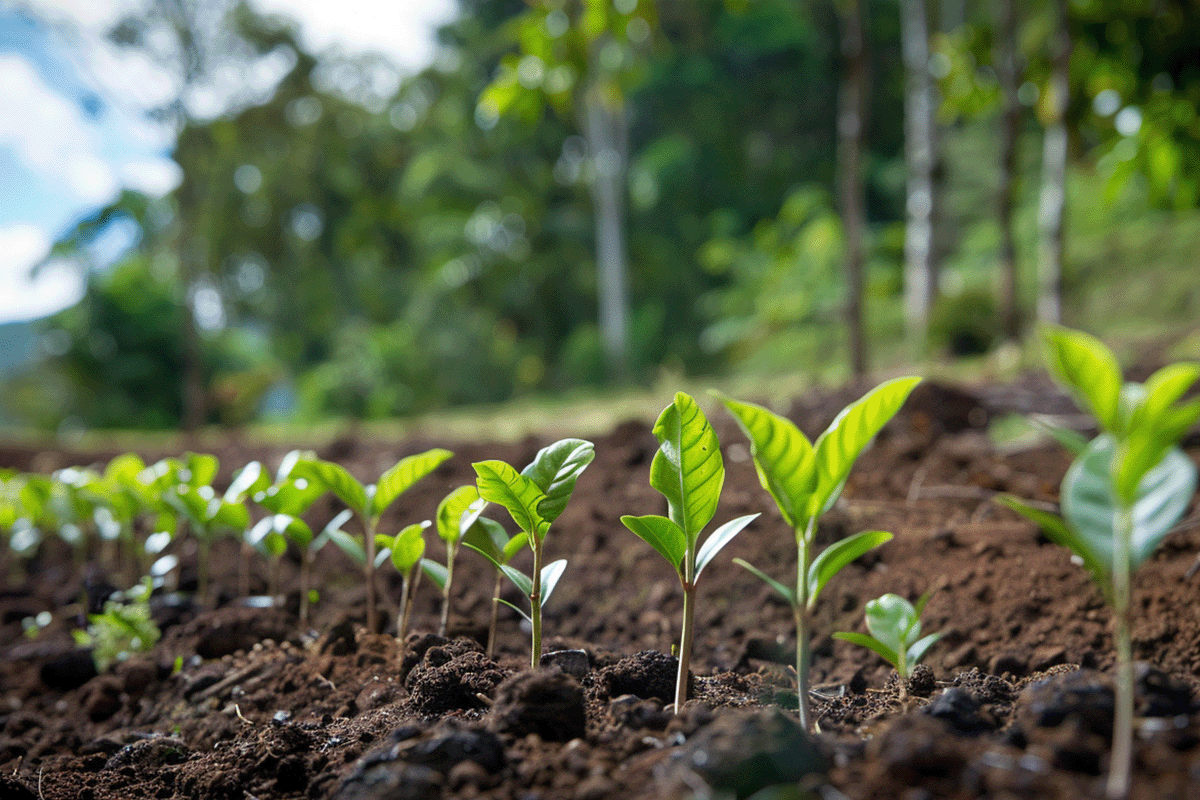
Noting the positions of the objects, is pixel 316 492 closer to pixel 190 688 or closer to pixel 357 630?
pixel 357 630

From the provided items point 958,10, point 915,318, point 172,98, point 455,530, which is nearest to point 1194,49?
point 915,318

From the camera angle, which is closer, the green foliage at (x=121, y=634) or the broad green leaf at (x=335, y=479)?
the broad green leaf at (x=335, y=479)

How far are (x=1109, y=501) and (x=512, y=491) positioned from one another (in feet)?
2.22

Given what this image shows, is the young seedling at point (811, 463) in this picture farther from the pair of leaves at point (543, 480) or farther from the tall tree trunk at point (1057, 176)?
the tall tree trunk at point (1057, 176)

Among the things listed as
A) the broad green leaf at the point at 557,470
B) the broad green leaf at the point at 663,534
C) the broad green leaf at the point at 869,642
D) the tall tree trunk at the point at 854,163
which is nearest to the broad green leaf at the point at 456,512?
the broad green leaf at the point at 557,470

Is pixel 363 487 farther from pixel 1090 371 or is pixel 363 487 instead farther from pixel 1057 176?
pixel 1057 176

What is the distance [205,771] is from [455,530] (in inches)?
19.7

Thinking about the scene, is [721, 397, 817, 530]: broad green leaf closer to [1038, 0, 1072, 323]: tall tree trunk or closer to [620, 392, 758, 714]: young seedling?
[620, 392, 758, 714]: young seedling

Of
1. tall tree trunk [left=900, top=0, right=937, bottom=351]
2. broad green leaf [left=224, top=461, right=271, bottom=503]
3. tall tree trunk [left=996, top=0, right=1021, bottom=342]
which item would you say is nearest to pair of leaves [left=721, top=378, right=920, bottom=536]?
broad green leaf [left=224, top=461, right=271, bottom=503]

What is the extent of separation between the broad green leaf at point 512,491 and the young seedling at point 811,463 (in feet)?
1.07

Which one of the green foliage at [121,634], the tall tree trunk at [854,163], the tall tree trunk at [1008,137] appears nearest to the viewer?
the green foliage at [121,634]

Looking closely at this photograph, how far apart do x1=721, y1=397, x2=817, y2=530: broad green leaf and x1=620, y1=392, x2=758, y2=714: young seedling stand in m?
0.10

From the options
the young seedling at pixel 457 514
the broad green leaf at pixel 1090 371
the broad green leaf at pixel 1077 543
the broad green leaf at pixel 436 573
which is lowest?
the broad green leaf at pixel 436 573

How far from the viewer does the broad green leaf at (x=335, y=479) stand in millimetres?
1400
